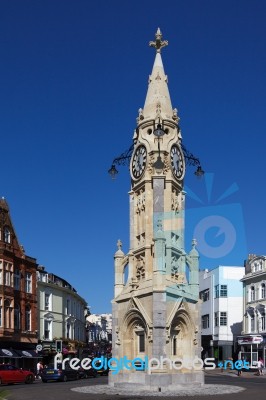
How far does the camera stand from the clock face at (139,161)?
3938cm

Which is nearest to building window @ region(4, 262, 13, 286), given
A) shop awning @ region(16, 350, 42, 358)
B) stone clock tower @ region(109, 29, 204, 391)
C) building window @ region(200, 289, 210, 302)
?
shop awning @ region(16, 350, 42, 358)

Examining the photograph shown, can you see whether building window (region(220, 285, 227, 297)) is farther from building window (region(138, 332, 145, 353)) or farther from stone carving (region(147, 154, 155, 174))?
stone carving (region(147, 154, 155, 174))

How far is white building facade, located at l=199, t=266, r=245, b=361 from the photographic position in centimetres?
8194

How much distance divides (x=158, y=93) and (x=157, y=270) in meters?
12.4

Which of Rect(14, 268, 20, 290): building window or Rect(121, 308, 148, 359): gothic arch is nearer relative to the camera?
Rect(121, 308, 148, 359): gothic arch

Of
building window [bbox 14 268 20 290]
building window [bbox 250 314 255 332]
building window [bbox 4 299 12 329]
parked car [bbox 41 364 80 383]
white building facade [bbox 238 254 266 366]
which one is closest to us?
parked car [bbox 41 364 80 383]

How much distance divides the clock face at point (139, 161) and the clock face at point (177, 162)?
1867mm

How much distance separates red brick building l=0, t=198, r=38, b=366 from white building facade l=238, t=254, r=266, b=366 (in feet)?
84.3

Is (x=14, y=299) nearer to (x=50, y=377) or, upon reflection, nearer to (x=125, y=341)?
(x=50, y=377)

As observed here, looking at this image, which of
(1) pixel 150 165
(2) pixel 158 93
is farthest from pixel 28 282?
(2) pixel 158 93

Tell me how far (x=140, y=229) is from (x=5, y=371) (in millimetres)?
14747

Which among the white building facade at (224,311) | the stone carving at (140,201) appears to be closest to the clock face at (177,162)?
the stone carving at (140,201)

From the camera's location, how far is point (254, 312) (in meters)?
72.8

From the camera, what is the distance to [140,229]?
3916 cm
